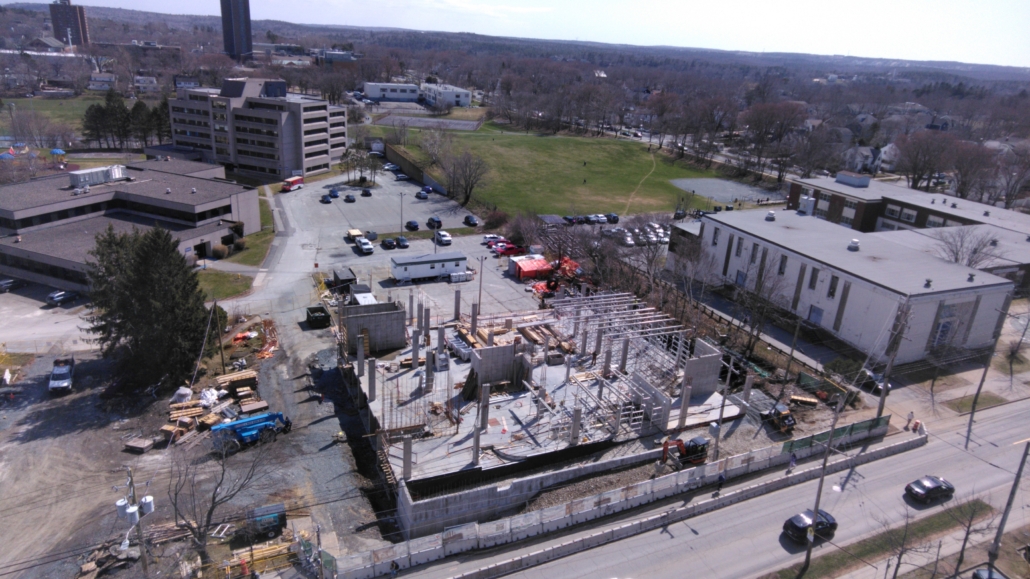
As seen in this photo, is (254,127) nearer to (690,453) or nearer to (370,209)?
(370,209)

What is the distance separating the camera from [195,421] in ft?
74.3

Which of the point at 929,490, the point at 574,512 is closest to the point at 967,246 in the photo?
the point at 929,490

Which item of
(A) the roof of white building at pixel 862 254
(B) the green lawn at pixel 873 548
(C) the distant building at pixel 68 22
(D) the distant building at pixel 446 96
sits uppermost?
(C) the distant building at pixel 68 22

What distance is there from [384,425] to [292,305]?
1415 centimetres

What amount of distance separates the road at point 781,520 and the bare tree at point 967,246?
13.4 metres

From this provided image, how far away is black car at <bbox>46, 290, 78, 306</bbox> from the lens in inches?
1254

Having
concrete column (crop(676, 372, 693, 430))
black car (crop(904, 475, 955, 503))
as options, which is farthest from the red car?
black car (crop(904, 475, 955, 503))

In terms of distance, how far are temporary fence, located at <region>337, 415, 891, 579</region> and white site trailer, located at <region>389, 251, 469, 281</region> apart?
20.9 m

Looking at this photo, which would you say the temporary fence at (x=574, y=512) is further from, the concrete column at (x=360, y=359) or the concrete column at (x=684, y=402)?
the concrete column at (x=360, y=359)

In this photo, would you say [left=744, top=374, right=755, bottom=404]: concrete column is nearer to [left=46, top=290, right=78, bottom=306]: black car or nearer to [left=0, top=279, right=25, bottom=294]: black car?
[left=46, top=290, right=78, bottom=306]: black car

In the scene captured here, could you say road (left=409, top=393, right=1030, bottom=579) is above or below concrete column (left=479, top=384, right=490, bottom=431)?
below

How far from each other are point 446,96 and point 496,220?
224ft

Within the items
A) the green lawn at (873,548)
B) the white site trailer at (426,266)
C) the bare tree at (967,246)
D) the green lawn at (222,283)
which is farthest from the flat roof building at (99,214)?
the bare tree at (967,246)

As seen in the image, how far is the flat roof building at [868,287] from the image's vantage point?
2847cm
